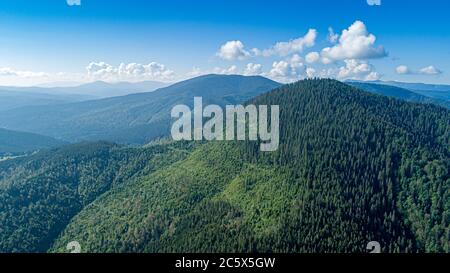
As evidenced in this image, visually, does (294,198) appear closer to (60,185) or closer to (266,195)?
(266,195)

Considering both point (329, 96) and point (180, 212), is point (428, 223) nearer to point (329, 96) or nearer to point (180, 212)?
point (180, 212)

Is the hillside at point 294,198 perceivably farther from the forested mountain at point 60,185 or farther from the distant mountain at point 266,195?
the forested mountain at point 60,185

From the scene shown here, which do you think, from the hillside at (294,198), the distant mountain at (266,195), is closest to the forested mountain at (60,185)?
the distant mountain at (266,195)

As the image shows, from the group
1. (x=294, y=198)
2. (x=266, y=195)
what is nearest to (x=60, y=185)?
(x=266, y=195)

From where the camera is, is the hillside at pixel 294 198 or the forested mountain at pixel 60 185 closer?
the hillside at pixel 294 198

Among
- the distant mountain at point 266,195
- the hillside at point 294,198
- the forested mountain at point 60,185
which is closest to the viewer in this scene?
the hillside at point 294,198

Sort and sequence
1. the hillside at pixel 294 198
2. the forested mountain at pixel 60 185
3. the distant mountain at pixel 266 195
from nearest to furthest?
the hillside at pixel 294 198 → the distant mountain at pixel 266 195 → the forested mountain at pixel 60 185
